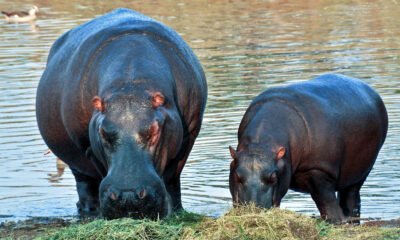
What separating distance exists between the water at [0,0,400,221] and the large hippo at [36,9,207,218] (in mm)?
1019

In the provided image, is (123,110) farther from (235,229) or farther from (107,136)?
(235,229)

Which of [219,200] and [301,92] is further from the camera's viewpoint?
[219,200]

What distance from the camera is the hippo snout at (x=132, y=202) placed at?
6.35 meters

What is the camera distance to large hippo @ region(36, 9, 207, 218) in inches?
255

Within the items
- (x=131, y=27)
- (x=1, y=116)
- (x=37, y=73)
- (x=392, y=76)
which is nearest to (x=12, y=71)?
(x=37, y=73)

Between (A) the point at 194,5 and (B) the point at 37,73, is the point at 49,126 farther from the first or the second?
(A) the point at 194,5

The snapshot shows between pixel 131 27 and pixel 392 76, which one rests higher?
pixel 131 27

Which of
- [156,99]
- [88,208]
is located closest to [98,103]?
[156,99]

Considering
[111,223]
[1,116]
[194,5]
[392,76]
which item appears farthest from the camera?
[194,5]

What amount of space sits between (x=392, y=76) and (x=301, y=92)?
7.28 meters

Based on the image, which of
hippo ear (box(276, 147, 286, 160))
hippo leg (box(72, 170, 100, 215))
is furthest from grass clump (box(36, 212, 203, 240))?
hippo leg (box(72, 170, 100, 215))

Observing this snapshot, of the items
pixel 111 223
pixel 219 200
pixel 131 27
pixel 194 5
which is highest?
pixel 131 27

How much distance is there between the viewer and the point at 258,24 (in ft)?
80.9

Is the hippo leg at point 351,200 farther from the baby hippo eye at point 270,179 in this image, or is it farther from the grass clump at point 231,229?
the grass clump at point 231,229
